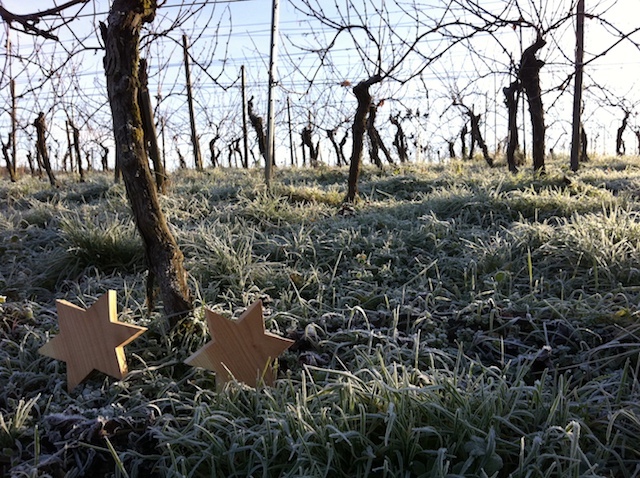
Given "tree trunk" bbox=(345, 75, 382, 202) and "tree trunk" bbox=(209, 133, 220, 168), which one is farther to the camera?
"tree trunk" bbox=(209, 133, 220, 168)

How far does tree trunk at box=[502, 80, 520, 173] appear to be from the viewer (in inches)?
260

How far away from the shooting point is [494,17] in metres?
→ 4.09

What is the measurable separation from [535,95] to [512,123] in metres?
1.20

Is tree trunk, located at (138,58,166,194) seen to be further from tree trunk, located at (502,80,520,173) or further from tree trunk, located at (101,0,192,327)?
tree trunk, located at (502,80,520,173)

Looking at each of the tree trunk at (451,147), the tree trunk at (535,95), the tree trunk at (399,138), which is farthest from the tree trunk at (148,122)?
the tree trunk at (451,147)

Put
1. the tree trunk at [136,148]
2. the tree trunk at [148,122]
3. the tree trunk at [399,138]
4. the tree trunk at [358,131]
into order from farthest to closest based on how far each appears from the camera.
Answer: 1. the tree trunk at [399,138]
2. the tree trunk at [148,122]
3. the tree trunk at [358,131]
4. the tree trunk at [136,148]

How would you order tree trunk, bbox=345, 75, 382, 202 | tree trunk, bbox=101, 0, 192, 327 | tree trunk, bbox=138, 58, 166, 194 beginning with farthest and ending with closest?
tree trunk, bbox=138, 58, 166, 194, tree trunk, bbox=345, 75, 382, 202, tree trunk, bbox=101, 0, 192, 327

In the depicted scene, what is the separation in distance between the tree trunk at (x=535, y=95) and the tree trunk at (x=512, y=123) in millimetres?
649

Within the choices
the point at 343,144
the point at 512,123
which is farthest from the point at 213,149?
the point at 512,123

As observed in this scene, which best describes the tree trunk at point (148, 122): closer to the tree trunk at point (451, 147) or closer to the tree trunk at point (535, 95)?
the tree trunk at point (535, 95)

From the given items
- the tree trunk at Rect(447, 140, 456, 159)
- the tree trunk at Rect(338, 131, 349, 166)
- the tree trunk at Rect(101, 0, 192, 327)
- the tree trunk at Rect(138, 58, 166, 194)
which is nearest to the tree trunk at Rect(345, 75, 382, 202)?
the tree trunk at Rect(138, 58, 166, 194)

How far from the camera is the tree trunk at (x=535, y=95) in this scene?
5.69 meters

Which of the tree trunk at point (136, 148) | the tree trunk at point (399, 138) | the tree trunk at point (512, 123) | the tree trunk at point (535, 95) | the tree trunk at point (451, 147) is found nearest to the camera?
the tree trunk at point (136, 148)

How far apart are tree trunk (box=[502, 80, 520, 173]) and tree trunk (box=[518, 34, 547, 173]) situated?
649mm
